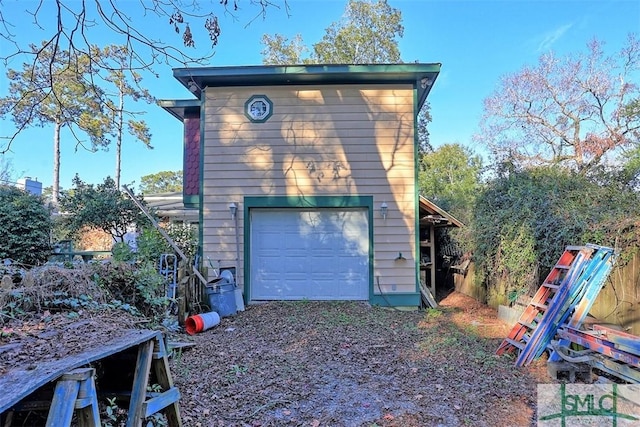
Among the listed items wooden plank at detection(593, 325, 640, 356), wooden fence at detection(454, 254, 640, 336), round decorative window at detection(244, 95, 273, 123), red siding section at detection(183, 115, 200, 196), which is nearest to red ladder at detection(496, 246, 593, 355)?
wooden fence at detection(454, 254, 640, 336)

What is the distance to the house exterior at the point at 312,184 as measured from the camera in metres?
8.46

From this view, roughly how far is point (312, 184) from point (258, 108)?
6.89 ft

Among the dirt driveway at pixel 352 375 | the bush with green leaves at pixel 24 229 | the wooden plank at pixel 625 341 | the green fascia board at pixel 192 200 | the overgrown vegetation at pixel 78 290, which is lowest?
the dirt driveway at pixel 352 375

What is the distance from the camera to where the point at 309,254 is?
8.59 m

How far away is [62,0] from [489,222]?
295 inches

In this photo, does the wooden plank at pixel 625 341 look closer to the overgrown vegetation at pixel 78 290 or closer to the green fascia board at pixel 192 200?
the overgrown vegetation at pixel 78 290

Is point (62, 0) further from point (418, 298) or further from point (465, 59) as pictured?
point (465, 59)

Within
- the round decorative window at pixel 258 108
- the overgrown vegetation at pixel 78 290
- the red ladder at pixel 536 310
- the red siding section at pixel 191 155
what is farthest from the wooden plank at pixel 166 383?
the red siding section at pixel 191 155

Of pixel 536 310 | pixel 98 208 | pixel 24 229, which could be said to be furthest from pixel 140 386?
pixel 24 229

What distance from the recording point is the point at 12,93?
3.81m

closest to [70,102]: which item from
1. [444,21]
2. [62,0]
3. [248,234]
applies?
[62,0]

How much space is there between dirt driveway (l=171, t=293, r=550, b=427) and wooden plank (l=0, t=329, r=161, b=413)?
140 cm

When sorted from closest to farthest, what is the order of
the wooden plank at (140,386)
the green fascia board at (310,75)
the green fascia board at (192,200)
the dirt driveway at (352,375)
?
the wooden plank at (140,386), the dirt driveway at (352,375), the green fascia board at (310,75), the green fascia board at (192,200)

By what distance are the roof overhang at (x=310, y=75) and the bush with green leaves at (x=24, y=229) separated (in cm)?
489
